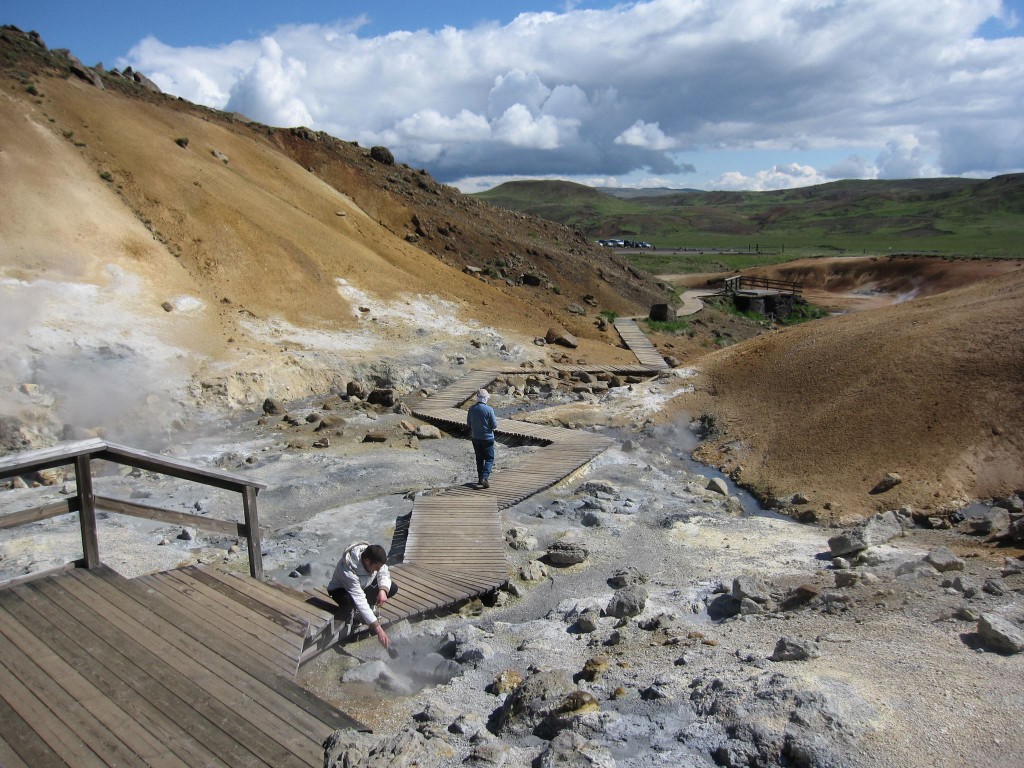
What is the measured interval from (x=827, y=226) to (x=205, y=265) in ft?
390

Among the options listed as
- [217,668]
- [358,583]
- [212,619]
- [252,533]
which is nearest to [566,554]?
[358,583]

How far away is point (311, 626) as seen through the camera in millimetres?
5953

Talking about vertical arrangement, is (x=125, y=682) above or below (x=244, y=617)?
above

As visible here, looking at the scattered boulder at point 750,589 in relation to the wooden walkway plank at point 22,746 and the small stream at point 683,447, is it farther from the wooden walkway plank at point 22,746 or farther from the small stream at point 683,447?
the wooden walkway plank at point 22,746

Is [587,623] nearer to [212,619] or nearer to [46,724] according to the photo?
[212,619]

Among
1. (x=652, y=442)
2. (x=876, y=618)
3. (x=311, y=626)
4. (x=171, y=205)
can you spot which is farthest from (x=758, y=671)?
(x=171, y=205)

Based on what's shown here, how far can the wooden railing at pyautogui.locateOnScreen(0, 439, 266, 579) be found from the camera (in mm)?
5543

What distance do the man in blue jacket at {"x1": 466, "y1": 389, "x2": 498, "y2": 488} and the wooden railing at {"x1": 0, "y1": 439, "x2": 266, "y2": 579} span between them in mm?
5333

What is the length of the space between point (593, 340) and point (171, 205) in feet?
45.6

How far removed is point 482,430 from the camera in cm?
1180

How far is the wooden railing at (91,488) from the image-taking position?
554cm

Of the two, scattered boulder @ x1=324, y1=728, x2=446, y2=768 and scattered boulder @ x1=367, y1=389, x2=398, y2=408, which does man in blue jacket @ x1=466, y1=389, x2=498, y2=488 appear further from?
scattered boulder @ x1=324, y1=728, x2=446, y2=768

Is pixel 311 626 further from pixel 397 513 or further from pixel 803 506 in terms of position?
pixel 803 506

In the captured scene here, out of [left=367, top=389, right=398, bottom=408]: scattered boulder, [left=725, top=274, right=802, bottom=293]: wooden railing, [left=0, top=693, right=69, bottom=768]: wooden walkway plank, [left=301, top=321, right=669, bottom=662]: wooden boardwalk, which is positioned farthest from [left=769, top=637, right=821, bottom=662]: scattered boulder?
[left=725, top=274, right=802, bottom=293]: wooden railing
